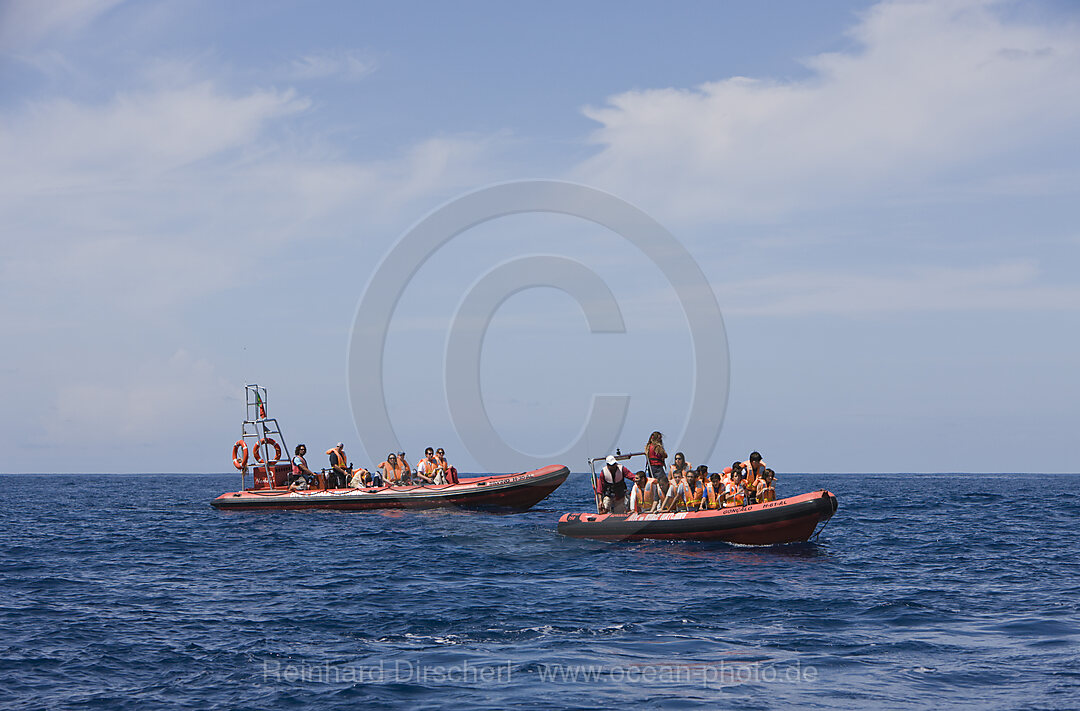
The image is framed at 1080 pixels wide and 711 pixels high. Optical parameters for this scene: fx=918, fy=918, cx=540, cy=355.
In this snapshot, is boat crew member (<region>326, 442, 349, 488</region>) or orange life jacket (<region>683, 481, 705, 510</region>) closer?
orange life jacket (<region>683, 481, 705, 510</region>)

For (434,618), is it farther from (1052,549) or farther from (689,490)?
(1052,549)

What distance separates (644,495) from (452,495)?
11864 mm

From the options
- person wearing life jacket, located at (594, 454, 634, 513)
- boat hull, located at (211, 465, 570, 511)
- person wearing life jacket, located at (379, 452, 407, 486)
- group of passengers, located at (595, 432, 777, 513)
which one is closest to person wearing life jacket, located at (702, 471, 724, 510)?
group of passengers, located at (595, 432, 777, 513)

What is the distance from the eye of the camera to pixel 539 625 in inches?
627

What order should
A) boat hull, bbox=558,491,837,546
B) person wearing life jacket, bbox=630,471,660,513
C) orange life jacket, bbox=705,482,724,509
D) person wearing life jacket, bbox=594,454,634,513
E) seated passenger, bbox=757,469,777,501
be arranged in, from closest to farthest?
boat hull, bbox=558,491,837,546 < seated passenger, bbox=757,469,777,501 < orange life jacket, bbox=705,482,724,509 < person wearing life jacket, bbox=630,471,660,513 < person wearing life jacket, bbox=594,454,634,513

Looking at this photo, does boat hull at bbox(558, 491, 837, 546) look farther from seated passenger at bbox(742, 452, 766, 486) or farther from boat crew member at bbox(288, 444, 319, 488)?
boat crew member at bbox(288, 444, 319, 488)

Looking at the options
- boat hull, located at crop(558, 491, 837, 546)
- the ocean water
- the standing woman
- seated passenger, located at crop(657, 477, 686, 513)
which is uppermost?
the standing woman

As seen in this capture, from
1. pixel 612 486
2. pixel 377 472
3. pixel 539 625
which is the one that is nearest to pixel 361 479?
pixel 377 472

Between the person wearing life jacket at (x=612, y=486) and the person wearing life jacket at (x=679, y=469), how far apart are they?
1.91 metres

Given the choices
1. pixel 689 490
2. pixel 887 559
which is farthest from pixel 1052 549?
pixel 689 490

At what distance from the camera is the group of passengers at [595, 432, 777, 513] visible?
80.4 feet

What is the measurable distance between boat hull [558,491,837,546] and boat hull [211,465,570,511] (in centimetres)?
1066

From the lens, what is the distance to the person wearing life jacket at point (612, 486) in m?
26.3

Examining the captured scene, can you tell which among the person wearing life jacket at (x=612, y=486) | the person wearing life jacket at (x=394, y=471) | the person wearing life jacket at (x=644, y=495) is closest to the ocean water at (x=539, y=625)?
the person wearing life jacket at (x=644, y=495)
